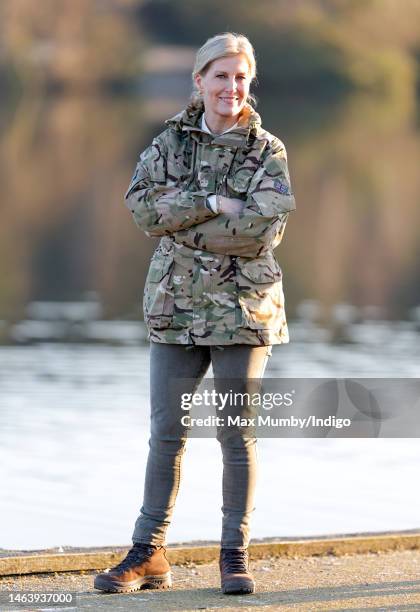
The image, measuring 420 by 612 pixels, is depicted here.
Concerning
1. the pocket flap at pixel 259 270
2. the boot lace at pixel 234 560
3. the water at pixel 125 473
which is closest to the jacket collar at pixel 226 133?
the pocket flap at pixel 259 270

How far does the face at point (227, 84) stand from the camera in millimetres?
5375

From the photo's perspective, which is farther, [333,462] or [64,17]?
[64,17]

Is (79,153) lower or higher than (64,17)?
lower

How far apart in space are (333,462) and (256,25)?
73.8m

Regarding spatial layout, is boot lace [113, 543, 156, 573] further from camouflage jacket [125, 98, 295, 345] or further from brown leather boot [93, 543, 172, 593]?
camouflage jacket [125, 98, 295, 345]

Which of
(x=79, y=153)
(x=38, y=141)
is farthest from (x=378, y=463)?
(x=38, y=141)

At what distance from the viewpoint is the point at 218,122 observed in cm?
543

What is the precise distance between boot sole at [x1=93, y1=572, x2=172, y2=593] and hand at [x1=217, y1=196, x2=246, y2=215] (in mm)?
1257

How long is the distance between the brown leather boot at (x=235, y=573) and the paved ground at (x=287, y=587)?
0.10 ft

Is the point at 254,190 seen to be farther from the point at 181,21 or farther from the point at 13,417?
the point at 181,21

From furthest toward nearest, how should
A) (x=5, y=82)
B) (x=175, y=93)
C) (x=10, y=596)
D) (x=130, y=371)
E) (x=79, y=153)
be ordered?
1. (x=175, y=93)
2. (x=5, y=82)
3. (x=79, y=153)
4. (x=130, y=371)
5. (x=10, y=596)

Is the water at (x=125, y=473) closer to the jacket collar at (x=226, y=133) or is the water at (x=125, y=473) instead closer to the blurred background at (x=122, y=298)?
the blurred background at (x=122, y=298)

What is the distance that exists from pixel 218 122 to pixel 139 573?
1544 millimetres

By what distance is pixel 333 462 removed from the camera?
8773 millimetres
